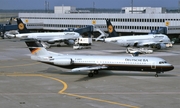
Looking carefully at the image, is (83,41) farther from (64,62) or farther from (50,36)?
(64,62)

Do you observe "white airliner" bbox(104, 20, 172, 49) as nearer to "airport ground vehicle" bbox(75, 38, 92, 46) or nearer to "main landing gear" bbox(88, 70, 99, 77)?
"airport ground vehicle" bbox(75, 38, 92, 46)

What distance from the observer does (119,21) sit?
454 feet

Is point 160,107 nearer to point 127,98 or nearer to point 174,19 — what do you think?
point 127,98

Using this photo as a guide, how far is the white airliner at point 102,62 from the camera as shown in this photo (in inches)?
2200

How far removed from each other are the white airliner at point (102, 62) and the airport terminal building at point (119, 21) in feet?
206

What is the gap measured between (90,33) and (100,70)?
265ft

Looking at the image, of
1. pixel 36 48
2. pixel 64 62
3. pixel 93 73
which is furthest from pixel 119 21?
pixel 64 62

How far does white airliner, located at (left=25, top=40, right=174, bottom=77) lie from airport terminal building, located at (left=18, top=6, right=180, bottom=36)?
6292 centimetres

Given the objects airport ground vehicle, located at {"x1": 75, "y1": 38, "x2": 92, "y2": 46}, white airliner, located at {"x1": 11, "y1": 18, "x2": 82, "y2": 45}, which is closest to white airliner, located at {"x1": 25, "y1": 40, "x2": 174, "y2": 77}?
white airliner, located at {"x1": 11, "y1": 18, "x2": 82, "y2": 45}

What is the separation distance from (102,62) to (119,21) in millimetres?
83091

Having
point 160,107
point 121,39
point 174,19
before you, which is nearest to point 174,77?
point 160,107

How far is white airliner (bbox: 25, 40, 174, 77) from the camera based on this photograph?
55.9 meters

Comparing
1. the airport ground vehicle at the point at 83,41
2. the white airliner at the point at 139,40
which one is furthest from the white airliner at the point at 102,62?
the airport ground vehicle at the point at 83,41

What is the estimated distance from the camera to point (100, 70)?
59.4m
